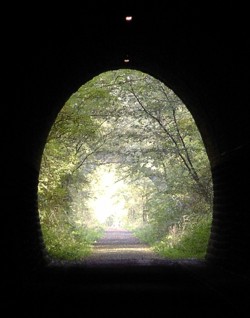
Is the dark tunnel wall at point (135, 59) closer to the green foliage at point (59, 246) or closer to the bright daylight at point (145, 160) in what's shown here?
the green foliage at point (59, 246)

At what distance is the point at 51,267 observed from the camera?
11477 millimetres

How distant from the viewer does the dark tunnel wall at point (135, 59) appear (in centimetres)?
870

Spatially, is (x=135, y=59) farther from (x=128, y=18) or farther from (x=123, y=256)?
(x=123, y=256)

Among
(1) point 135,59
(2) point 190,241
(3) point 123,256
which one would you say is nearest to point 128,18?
(1) point 135,59

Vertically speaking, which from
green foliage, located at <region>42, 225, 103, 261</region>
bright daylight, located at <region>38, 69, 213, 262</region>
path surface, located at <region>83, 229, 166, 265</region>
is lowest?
path surface, located at <region>83, 229, 166, 265</region>

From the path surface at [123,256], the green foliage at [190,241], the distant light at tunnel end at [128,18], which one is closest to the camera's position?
the distant light at tunnel end at [128,18]

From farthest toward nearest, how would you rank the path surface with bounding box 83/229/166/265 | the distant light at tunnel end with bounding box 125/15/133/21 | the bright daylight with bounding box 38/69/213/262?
the bright daylight with bounding box 38/69/213/262 → the path surface with bounding box 83/229/166/265 → the distant light at tunnel end with bounding box 125/15/133/21

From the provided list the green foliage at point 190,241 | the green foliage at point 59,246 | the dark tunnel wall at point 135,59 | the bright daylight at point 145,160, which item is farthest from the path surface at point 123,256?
the dark tunnel wall at point 135,59

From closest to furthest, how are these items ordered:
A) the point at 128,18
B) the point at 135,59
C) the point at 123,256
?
the point at 128,18, the point at 135,59, the point at 123,256

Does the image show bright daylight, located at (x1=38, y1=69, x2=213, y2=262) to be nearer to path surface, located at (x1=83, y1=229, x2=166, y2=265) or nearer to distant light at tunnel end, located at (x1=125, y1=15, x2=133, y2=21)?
path surface, located at (x1=83, y1=229, x2=166, y2=265)

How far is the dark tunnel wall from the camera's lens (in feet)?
28.5

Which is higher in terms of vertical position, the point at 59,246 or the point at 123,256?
the point at 59,246

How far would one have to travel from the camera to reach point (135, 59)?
43.7 feet

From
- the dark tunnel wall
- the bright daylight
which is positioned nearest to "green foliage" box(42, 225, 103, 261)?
the bright daylight
